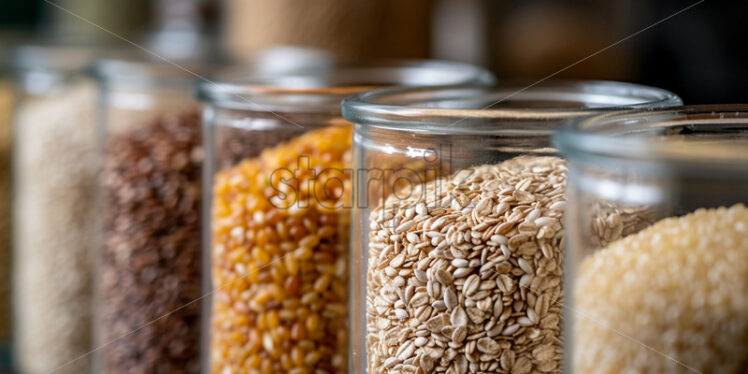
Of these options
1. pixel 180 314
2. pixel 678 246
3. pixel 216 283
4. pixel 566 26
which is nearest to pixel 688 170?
pixel 678 246

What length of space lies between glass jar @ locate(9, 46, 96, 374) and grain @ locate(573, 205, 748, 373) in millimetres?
689

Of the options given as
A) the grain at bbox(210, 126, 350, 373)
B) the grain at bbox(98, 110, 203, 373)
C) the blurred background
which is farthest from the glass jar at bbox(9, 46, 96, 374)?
the grain at bbox(210, 126, 350, 373)

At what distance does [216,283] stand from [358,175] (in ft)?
0.61

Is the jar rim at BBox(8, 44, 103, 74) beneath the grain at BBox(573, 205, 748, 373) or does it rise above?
above

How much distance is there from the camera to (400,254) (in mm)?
496

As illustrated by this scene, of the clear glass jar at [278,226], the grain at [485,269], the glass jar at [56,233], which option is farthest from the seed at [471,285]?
the glass jar at [56,233]

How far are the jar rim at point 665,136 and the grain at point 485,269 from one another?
0.06 metres

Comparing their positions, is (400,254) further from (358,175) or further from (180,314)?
(180,314)

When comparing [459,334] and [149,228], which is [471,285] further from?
[149,228]

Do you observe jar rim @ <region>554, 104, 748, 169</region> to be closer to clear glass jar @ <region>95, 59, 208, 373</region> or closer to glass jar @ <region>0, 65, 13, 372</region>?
clear glass jar @ <region>95, 59, 208, 373</region>

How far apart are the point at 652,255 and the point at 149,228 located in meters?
0.53

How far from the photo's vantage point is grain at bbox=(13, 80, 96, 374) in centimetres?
94

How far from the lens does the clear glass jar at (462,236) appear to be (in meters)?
0.46

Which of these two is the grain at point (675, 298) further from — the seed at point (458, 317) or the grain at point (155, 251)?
the grain at point (155, 251)
